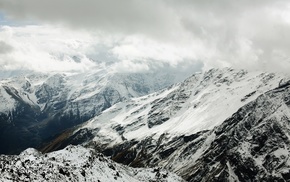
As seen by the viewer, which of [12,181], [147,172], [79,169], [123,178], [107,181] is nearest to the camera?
[12,181]

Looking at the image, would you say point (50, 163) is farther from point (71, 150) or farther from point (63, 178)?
point (71, 150)

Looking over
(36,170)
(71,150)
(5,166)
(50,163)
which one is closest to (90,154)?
(71,150)

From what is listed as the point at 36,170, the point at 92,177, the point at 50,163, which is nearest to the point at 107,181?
the point at 92,177

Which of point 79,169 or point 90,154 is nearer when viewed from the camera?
point 79,169

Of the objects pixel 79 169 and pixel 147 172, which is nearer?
pixel 79 169

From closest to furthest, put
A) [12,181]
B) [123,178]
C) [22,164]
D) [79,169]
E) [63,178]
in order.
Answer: [12,181] < [22,164] < [63,178] < [79,169] < [123,178]

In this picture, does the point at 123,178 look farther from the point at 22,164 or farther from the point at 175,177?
the point at 22,164
